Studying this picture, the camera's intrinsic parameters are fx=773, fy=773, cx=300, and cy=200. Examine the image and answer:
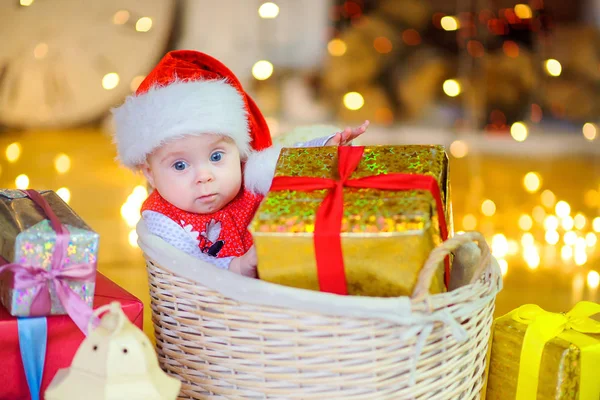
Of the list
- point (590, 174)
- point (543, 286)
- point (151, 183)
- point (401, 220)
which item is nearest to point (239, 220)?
point (151, 183)

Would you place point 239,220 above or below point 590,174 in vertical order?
above

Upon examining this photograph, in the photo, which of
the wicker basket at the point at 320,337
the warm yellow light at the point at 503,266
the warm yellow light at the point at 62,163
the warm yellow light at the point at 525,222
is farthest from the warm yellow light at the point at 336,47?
the wicker basket at the point at 320,337

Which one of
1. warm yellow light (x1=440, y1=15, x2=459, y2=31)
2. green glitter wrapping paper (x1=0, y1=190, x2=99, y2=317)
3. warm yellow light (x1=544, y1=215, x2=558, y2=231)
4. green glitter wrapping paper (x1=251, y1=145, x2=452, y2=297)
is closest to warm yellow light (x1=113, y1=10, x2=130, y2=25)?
warm yellow light (x1=440, y1=15, x2=459, y2=31)

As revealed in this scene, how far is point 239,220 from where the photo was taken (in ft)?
5.02

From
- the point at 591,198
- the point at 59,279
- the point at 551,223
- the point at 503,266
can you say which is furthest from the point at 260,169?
the point at 591,198

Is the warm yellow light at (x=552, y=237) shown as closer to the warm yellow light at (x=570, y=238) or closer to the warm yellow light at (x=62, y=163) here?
the warm yellow light at (x=570, y=238)

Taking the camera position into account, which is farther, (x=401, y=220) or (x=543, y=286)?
(x=543, y=286)

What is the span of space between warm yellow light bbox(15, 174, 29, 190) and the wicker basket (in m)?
1.97

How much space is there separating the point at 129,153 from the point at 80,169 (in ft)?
7.05

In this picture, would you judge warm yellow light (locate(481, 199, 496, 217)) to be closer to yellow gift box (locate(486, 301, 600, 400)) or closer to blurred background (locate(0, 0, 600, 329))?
blurred background (locate(0, 0, 600, 329))

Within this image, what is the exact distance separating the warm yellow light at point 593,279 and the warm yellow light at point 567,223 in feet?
1.50

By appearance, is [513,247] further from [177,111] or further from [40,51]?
[40,51]

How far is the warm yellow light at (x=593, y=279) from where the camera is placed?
221cm

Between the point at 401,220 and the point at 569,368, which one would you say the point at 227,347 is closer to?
the point at 401,220
